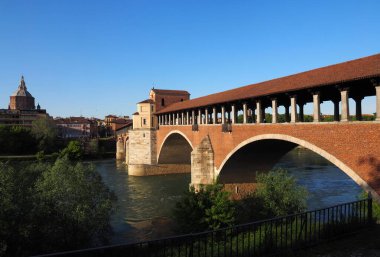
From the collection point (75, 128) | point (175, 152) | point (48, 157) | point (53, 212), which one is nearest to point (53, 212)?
point (53, 212)

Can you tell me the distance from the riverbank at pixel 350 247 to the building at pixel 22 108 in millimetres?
98185

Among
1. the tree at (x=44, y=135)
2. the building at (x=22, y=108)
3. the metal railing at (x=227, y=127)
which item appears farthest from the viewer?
the building at (x=22, y=108)

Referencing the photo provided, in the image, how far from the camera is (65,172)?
16484 mm

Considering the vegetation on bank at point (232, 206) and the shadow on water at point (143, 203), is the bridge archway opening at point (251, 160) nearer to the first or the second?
the vegetation on bank at point (232, 206)

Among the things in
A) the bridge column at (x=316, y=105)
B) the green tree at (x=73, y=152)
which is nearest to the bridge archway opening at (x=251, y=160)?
the bridge column at (x=316, y=105)

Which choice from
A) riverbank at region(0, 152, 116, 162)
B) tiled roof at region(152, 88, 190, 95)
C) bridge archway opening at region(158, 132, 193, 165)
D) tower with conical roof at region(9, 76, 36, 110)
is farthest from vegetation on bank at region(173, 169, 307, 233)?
tower with conical roof at region(9, 76, 36, 110)

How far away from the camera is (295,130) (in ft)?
53.1

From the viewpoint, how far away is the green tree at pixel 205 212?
1484 centimetres

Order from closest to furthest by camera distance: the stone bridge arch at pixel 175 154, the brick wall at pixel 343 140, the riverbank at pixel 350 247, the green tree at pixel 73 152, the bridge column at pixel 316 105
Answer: the riverbank at pixel 350 247 → the brick wall at pixel 343 140 → the bridge column at pixel 316 105 → the stone bridge arch at pixel 175 154 → the green tree at pixel 73 152

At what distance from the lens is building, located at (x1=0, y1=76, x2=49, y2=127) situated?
3684 inches

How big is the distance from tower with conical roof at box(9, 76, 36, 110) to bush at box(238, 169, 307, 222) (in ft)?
370

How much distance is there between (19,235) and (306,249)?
9.72 metres

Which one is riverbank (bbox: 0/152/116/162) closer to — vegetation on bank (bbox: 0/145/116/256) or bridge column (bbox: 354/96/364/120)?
vegetation on bank (bbox: 0/145/116/256)

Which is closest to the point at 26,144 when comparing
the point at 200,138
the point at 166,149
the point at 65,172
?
the point at 166,149
